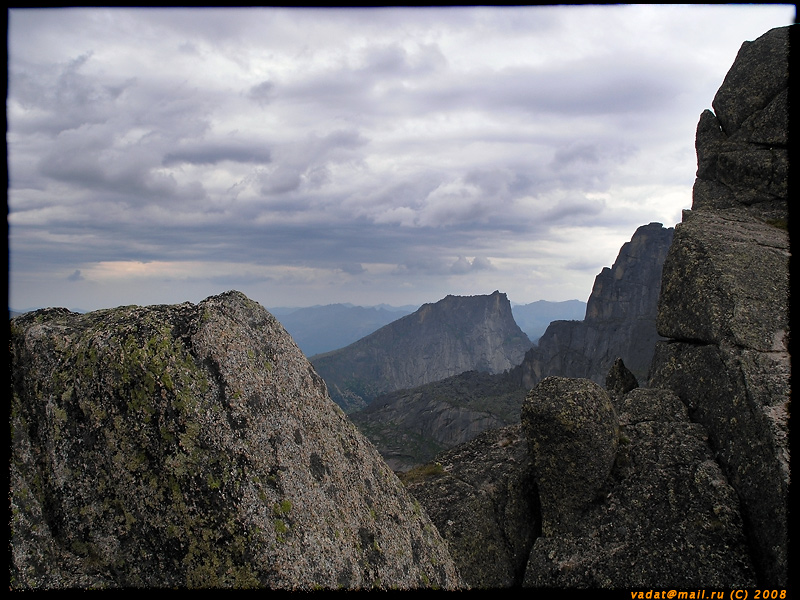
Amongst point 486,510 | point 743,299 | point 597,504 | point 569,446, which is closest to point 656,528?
point 597,504

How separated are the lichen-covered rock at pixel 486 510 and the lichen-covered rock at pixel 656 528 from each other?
913mm

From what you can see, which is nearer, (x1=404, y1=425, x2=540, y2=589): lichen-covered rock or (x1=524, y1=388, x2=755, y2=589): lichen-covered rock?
(x1=524, y1=388, x2=755, y2=589): lichen-covered rock

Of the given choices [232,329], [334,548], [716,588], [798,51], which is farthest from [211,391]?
[798,51]

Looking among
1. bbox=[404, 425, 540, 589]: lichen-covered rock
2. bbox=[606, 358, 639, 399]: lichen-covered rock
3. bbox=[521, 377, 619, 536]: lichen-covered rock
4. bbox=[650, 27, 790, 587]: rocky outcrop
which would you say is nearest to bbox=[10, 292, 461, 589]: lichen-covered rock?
bbox=[404, 425, 540, 589]: lichen-covered rock

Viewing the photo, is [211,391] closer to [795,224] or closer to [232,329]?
[232,329]

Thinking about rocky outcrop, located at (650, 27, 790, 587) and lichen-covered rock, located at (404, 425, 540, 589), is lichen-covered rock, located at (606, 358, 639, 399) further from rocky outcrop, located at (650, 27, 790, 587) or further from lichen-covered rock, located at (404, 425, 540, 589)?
lichen-covered rock, located at (404, 425, 540, 589)

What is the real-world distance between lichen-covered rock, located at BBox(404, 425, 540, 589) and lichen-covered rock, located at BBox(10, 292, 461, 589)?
23.1 ft

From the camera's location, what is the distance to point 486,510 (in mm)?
15258

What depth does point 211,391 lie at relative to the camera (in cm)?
779

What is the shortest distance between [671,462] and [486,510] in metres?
5.76

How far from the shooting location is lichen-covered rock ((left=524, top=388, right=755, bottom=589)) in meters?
11.9

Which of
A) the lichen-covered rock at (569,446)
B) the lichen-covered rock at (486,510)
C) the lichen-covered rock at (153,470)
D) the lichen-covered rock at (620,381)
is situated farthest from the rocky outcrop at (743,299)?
the lichen-covered rock at (153,470)

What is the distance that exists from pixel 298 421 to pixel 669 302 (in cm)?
1534

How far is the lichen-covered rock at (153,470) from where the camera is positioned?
7.17 m
